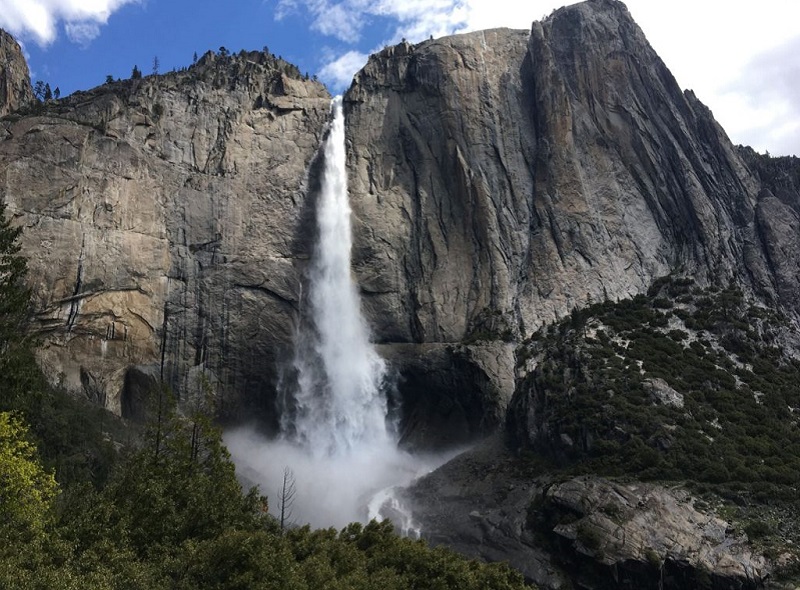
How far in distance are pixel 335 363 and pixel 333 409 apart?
13.0ft

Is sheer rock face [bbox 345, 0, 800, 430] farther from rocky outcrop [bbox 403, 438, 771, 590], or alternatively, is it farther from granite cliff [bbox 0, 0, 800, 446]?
rocky outcrop [bbox 403, 438, 771, 590]

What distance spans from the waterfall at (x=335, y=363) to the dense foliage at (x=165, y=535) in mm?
25273

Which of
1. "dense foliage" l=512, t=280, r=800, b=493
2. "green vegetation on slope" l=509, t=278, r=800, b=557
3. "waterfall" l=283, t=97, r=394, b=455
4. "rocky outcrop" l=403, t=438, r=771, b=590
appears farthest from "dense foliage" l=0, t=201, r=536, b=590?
"waterfall" l=283, t=97, r=394, b=455

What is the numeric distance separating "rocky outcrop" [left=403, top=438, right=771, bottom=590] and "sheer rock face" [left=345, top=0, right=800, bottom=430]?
17.7m

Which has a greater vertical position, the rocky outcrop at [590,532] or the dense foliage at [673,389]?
the dense foliage at [673,389]

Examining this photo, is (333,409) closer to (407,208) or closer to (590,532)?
(407,208)

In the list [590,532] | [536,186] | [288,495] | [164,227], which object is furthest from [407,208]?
[590,532]

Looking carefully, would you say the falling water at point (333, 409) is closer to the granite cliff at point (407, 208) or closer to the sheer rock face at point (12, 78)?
the granite cliff at point (407, 208)

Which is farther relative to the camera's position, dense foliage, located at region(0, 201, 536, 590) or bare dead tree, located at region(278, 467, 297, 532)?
bare dead tree, located at region(278, 467, 297, 532)

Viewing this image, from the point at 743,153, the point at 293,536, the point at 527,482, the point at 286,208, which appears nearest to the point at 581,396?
the point at 527,482

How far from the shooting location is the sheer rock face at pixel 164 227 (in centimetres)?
5206

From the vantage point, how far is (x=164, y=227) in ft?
190

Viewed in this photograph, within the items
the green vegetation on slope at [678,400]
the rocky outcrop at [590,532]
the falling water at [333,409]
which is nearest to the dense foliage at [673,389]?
the green vegetation on slope at [678,400]

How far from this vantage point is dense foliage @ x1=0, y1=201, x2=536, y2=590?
750 inches
